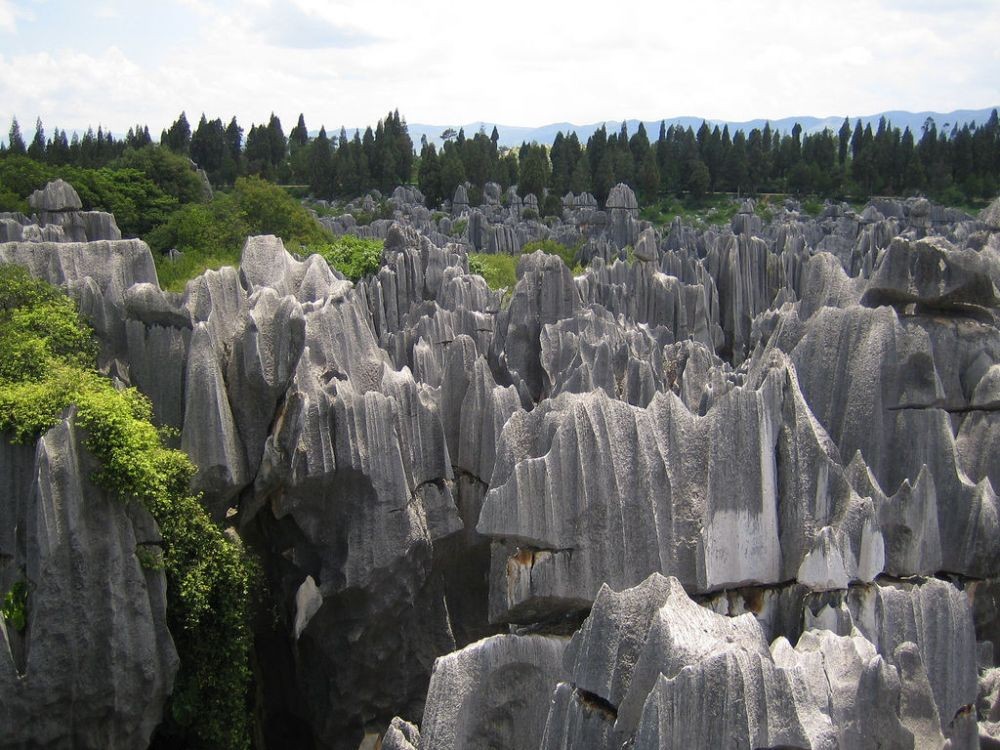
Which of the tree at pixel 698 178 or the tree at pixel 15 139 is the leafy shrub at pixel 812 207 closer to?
the tree at pixel 698 178

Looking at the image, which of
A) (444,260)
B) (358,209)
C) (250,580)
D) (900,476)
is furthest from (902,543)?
(358,209)

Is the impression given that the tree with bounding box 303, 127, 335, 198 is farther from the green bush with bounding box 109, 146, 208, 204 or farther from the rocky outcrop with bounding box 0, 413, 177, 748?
the rocky outcrop with bounding box 0, 413, 177, 748

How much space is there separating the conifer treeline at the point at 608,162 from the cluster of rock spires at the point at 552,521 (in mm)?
57317

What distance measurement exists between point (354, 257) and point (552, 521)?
927 inches

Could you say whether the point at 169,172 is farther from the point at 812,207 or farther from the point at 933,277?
the point at 812,207

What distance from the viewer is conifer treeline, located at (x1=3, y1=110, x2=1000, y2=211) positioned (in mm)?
75500

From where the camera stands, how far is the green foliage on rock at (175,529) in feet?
41.0

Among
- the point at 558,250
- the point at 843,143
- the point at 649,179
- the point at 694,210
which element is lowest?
the point at 558,250

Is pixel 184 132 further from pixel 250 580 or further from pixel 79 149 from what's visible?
pixel 250 580

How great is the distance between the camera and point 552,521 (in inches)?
401

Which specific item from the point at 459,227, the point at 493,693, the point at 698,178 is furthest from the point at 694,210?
the point at 493,693

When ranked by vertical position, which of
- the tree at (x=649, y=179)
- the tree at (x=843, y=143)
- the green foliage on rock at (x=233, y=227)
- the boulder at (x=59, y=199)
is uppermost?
the tree at (x=843, y=143)

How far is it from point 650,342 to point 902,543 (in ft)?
31.0

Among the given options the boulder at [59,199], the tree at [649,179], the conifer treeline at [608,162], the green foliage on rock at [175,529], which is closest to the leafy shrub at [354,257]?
the boulder at [59,199]
